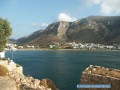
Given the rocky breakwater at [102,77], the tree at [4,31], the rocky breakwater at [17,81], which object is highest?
the tree at [4,31]

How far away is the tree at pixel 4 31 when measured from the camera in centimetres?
6638

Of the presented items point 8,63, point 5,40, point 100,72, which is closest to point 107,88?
point 100,72

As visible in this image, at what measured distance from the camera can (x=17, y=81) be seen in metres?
39.0

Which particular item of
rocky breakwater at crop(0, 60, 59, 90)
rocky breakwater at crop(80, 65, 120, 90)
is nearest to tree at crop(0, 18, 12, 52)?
rocky breakwater at crop(0, 60, 59, 90)

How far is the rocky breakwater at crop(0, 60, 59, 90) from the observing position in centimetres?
3341

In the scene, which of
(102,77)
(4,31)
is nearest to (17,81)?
(102,77)

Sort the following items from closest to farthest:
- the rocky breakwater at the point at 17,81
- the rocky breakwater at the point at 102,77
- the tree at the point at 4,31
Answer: the rocky breakwater at the point at 102,77
the rocky breakwater at the point at 17,81
the tree at the point at 4,31

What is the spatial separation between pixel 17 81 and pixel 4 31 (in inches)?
1194

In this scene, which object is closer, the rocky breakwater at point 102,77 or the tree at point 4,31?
the rocky breakwater at point 102,77

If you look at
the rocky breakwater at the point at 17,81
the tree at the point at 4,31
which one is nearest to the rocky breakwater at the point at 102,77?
the rocky breakwater at the point at 17,81

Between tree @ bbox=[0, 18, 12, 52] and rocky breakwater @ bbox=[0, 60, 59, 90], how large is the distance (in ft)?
36.1

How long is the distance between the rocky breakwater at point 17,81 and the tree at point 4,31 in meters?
11.0

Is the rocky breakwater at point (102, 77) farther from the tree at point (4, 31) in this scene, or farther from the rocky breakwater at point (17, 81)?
the tree at point (4, 31)

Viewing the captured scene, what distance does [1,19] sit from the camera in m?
69.2
